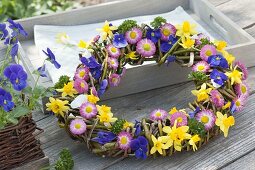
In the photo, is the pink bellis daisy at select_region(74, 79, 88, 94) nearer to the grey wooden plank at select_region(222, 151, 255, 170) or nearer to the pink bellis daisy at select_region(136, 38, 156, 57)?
the pink bellis daisy at select_region(136, 38, 156, 57)

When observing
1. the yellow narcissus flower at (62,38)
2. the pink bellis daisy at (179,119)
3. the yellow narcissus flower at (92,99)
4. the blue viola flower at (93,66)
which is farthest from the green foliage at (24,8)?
the pink bellis daisy at (179,119)

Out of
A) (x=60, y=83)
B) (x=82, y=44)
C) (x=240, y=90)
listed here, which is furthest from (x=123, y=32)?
(x=240, y=90)

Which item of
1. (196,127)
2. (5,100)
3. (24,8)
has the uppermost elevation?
(5,100)

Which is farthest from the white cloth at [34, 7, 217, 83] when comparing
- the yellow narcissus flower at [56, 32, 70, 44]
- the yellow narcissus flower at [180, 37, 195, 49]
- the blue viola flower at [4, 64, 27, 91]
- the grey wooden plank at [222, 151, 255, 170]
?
the grey wooden plank at [222, 151, 255, 170]

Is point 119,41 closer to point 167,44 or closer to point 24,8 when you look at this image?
point 167,44

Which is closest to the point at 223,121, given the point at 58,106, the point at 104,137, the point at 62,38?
the point at 104,137

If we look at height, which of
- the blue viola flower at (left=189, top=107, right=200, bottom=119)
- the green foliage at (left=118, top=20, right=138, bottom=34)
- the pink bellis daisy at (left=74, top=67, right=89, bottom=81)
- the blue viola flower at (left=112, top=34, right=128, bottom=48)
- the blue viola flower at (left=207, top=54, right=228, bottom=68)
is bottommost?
the blue viola flower at (left=189, top=107, right=200, bottom=119)
